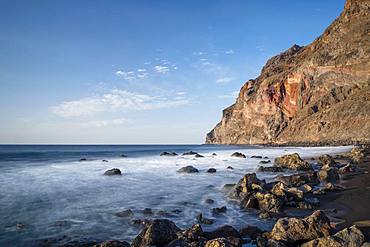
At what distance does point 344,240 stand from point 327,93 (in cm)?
8721

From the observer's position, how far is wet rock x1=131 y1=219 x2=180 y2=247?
8531mm

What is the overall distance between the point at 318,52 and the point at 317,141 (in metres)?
27.7

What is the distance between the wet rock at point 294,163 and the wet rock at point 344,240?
18687 millimetres

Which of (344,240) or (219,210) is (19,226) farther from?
(344,240)

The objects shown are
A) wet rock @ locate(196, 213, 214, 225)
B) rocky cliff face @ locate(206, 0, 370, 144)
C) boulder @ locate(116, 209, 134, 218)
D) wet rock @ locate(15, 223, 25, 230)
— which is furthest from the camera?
rocky cliff face @ locate(206, 0, 370, 144)

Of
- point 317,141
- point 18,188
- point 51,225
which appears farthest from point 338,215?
point 317,141

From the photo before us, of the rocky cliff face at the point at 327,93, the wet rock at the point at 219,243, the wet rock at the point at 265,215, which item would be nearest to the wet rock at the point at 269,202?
the wet rock at the point at 265,215

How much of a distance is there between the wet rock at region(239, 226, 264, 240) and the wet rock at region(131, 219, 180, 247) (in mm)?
2089

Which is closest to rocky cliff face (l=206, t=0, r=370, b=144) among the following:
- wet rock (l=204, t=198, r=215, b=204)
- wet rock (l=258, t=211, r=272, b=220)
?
wet rock (l=204, t=198, r=215, b=204)

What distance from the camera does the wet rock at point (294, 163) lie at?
25531 millimetres

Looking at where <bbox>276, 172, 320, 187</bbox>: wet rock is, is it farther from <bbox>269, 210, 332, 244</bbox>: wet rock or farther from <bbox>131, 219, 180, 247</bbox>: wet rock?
<bbox>131, 219, 180, 247</bbox>: wet rock

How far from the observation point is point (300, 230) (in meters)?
8.52

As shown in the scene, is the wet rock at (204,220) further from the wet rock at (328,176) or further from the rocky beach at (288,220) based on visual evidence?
the wet rock at (328,176)

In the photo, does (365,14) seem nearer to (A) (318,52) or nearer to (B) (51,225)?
(A) (318,52)
